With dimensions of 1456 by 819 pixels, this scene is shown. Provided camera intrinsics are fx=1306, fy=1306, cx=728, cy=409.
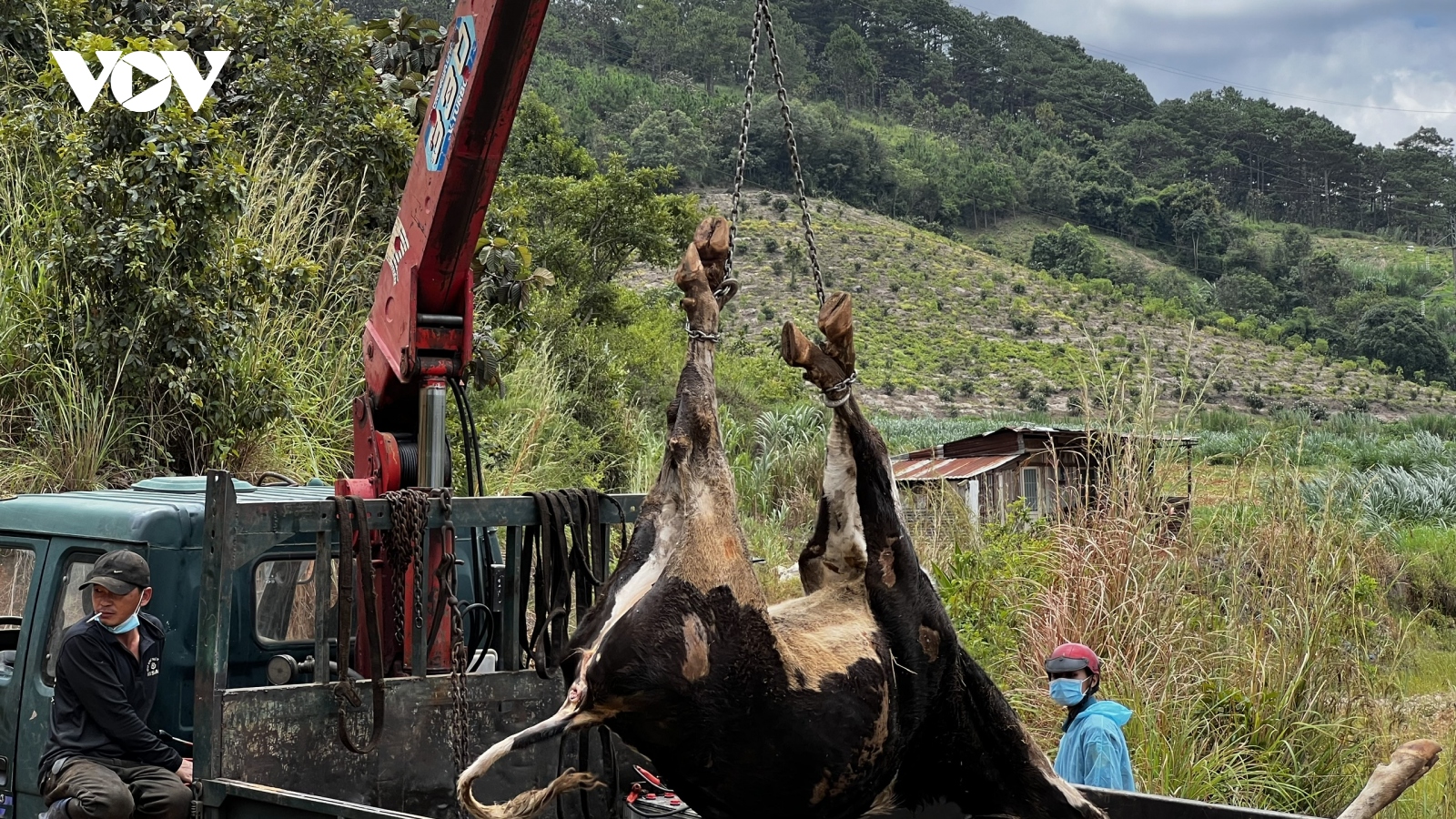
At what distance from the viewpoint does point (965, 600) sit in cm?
882

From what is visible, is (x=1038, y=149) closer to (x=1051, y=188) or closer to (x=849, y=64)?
(x=1051, y=188)

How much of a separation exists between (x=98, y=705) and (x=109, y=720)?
0.06 m

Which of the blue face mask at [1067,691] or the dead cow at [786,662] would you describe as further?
the blue face mask at [1067,691]

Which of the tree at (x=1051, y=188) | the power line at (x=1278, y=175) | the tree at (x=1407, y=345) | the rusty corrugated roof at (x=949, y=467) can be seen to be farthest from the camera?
the power line at (x=1278, y=175)

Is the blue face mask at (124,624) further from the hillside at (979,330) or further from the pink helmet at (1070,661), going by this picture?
the hillside at (979,330)

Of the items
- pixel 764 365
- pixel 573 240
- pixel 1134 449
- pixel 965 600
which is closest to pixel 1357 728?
pixel 1134 449

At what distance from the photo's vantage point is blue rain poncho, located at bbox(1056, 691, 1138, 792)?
15.9 ft

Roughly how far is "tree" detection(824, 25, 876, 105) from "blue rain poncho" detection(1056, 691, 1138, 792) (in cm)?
Result: 8985

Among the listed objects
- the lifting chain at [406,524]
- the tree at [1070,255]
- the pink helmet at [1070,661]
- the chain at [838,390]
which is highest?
the tree at [1070,255]

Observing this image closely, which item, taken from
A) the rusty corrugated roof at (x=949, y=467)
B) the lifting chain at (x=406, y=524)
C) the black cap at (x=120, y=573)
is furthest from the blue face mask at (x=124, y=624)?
the rusty corrugated roof at (x=949, y=467)

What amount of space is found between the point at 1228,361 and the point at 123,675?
178 feet

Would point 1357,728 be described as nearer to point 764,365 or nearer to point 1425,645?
point 1425,645

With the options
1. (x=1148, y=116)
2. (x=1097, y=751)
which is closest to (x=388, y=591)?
(x=1097, y=751)

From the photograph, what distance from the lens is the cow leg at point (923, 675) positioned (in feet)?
12.1
